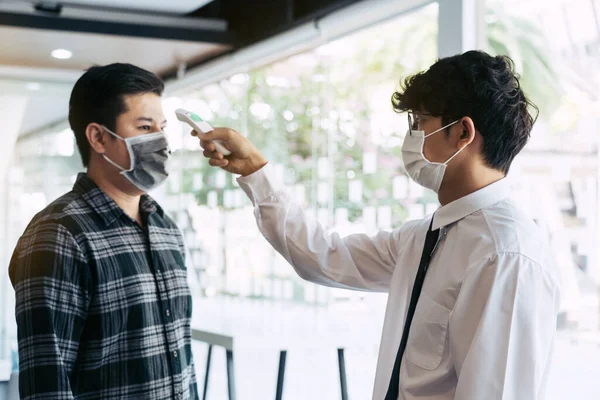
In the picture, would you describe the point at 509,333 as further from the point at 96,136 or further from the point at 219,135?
the point at 96,136

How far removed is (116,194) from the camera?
5.87ft

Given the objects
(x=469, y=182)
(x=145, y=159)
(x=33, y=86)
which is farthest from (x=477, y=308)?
(x=33, y=86)

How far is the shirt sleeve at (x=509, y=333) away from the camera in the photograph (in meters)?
1.30

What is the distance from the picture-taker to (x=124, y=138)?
1.79 metres

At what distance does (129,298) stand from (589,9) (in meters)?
1.80

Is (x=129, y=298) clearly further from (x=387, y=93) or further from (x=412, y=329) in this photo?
(x=387, y=93)

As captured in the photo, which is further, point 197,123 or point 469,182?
point 197,123

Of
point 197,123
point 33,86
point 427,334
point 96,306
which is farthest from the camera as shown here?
point 33,86

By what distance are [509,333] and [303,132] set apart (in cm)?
304

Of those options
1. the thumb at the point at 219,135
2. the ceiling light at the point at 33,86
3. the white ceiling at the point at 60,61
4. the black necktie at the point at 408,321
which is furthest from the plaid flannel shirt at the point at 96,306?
the ceiling light at the point at 33,86

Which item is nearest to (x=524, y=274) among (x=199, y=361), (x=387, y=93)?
(x=387, y=93)

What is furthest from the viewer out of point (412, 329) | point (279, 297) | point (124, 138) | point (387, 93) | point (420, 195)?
point (279, 297)

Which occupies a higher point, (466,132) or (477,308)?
(466,132)

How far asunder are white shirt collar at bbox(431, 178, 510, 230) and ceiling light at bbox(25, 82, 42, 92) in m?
3.71
